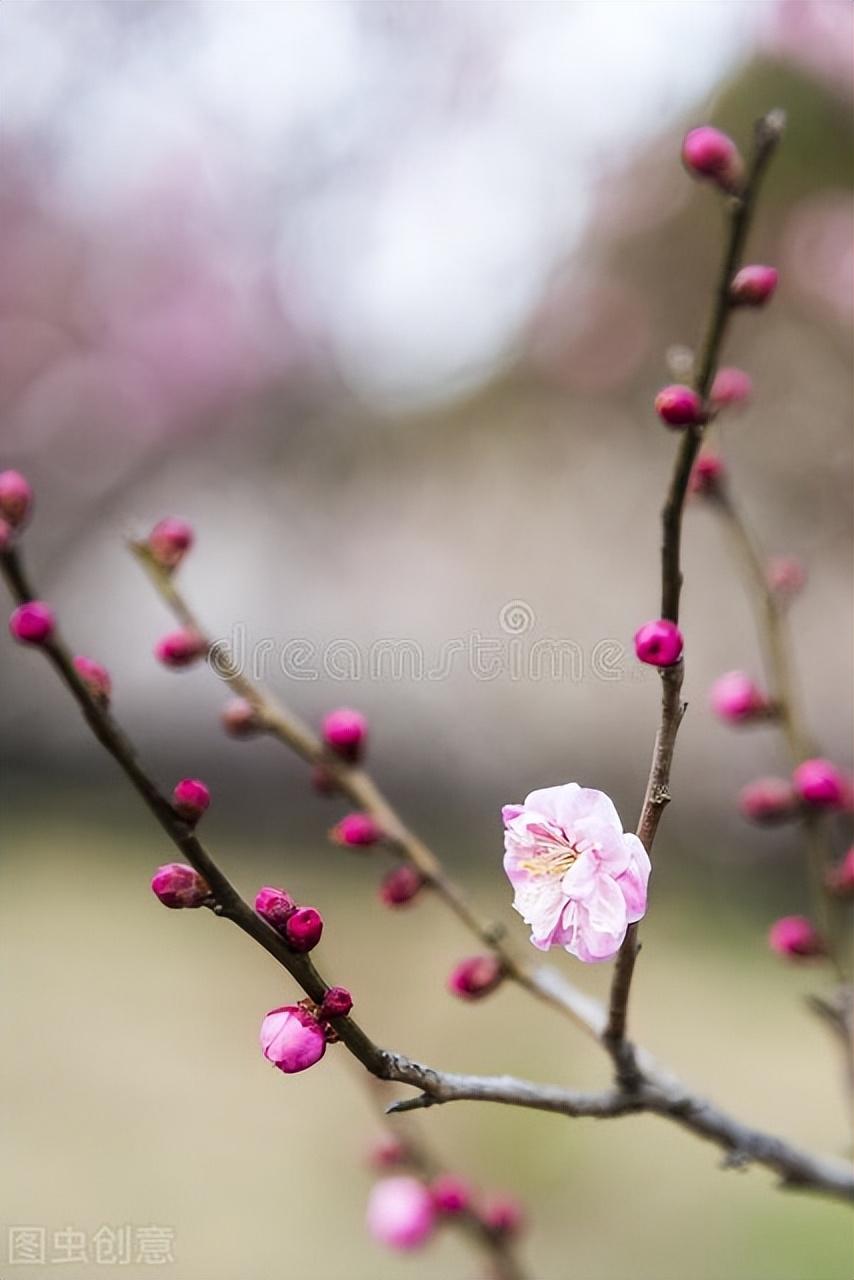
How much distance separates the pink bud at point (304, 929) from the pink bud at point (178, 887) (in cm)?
3

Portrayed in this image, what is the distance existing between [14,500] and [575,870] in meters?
0.20

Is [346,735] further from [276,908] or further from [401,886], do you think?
[276,908]

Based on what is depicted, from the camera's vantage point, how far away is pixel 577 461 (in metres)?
2.42

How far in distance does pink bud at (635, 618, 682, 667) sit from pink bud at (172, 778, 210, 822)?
0.40 feet

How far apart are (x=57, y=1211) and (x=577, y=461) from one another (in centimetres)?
171

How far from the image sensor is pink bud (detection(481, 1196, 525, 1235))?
0.61 meters

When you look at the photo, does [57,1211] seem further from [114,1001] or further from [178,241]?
[178,241]

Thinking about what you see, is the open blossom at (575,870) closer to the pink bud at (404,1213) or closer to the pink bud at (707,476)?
the pink bud at (707,476)

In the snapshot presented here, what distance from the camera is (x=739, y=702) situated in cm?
56

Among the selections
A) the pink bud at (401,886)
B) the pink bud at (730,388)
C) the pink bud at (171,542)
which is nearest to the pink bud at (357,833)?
the pink bud at (401,886)

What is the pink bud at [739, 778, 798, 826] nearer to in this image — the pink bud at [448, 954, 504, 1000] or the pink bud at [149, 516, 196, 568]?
the pink bud at [448, 954, 504, 1000]

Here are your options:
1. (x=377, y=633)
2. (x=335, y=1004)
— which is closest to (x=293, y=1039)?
(x=335, y=1004)

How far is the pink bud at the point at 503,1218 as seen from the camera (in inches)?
24.1

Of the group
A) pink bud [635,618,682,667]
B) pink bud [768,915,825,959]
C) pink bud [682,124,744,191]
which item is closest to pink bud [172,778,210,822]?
pink bud [635,618,682,667]
